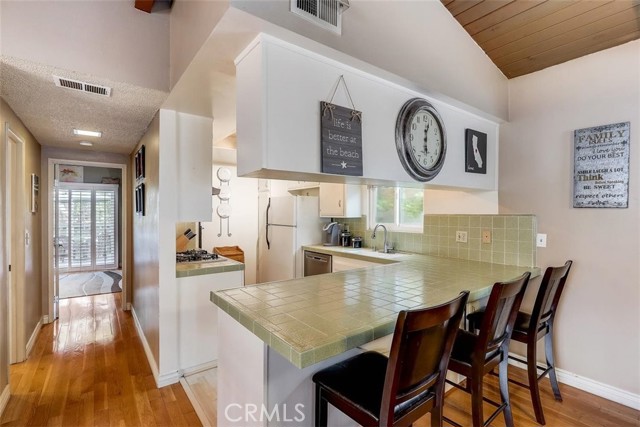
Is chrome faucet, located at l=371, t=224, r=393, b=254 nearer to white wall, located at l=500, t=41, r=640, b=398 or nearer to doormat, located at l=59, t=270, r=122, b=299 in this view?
white wall, located at l=500, t=41, r=640, b=398

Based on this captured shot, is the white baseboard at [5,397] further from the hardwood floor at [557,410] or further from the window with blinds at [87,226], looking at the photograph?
the window with blinds at [87,226]

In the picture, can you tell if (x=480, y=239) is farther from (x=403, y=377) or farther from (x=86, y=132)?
(x=86, y=132)

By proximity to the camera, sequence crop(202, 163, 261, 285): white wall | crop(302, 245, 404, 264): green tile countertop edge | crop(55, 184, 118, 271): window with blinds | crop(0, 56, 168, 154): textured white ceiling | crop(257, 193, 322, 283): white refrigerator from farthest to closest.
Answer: crop(55, 184, 118, 271): window with blinds → crop(202, 163, 261, 285): white wall → crop(257, 193, 322, 283): white refrigerator → crop(302, 245, 404, 264): green tile countertop edge → crop(0, 56, 168, 154): textured white ceiling

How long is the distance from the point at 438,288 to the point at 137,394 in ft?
7.54

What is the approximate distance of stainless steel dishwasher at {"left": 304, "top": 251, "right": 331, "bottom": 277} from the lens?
12.1 feet

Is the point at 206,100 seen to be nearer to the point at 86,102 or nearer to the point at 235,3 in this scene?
the point at 86,102

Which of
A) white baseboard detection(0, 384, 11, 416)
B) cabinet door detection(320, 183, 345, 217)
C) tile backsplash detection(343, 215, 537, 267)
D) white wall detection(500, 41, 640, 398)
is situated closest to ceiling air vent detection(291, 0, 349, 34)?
white wall detection(500, 41, 640, 398)

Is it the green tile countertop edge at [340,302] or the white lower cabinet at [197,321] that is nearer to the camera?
the green tile countertop edge at [340,302]

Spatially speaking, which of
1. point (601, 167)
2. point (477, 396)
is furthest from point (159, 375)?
point (601, 167)

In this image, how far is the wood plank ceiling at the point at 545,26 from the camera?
6.35 feet

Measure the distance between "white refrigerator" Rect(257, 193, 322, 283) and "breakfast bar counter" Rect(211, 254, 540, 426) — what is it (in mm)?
2108

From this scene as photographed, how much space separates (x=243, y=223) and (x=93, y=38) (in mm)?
3551

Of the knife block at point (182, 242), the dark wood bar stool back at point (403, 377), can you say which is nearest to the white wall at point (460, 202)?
the dark wood bar stool back at point (403, 377)

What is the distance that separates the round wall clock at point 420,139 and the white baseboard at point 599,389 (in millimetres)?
1919
